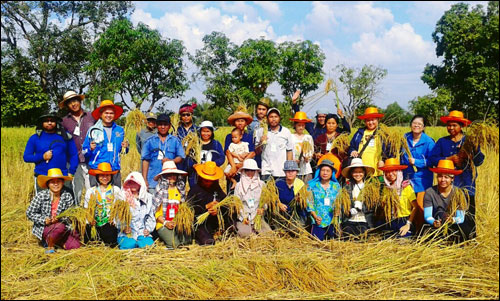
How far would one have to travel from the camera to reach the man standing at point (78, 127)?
5.11 meters

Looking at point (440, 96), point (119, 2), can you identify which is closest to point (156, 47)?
point (119, 2)

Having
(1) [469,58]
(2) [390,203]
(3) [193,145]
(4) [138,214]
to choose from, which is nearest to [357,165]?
(2) [390,203]

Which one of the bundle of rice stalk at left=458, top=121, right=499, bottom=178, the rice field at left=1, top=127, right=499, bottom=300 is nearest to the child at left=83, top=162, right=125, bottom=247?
the rice field at left=1, top=127, right=499, bottom=300

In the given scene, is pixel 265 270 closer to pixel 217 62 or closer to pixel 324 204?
pixel 324 204

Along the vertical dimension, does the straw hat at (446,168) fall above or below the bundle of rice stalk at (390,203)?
above

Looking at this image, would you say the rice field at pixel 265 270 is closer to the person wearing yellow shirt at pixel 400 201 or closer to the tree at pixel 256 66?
the person wearing yellow shirt at pixel 400 201

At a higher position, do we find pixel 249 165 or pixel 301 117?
pixel 301 117

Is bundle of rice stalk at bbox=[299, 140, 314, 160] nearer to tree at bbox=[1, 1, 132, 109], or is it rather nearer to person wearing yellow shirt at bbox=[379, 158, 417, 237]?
person wearing yellow shirt at bbox=[379, 158, 417, 237]

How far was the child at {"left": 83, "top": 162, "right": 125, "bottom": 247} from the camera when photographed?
4.59 meters

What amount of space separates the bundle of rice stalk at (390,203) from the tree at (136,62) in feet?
59.8

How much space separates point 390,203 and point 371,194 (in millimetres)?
238

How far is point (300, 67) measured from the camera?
30328 mm

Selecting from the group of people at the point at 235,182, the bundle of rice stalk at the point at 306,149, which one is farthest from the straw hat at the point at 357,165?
the bundle of rice stalk at the point at 306,149

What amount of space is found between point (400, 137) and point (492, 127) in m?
0.98
